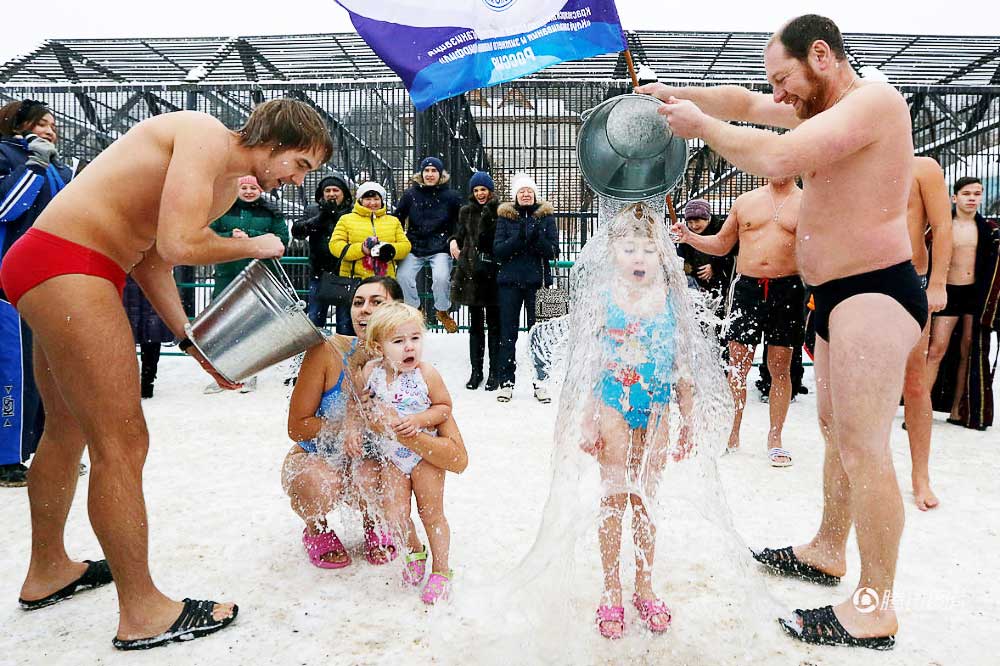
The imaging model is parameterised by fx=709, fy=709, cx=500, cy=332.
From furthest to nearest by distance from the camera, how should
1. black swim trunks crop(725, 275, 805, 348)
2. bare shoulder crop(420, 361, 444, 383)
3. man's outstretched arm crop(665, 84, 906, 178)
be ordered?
black swim trunks crop(725, 275, 805, 348) → bare shoulder crop(420, 361, 444, 383) → man's outstretched arm crop(665, 84, 906, 178)

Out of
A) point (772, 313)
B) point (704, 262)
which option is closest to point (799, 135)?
point (772, 313)

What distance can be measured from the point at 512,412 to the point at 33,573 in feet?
12.0

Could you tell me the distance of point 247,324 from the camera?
229 centimetres

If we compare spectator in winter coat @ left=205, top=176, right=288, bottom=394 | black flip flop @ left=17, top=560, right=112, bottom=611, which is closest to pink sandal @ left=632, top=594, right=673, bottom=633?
black flip flop @ left=17, top=560, right=112, bottom=611

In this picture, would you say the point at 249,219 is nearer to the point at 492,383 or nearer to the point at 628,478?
the point at 492,383

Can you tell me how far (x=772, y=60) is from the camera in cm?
224

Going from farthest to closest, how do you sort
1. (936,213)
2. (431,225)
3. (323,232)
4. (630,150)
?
1. (431,225)
2. (323,232)
3. (936,213)
4. (630,150)

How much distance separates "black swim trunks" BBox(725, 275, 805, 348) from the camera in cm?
443

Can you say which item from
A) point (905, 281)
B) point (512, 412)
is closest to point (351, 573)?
point (905, 281)

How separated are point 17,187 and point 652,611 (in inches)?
139

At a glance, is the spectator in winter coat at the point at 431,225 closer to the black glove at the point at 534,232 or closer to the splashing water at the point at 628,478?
the black glove at the point at 534,232

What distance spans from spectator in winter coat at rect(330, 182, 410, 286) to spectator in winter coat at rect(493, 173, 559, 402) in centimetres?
96

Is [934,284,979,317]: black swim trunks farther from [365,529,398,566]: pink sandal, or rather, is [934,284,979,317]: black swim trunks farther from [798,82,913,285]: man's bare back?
[365,529,398,566]: pink sandal

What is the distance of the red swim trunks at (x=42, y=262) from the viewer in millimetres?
2100
